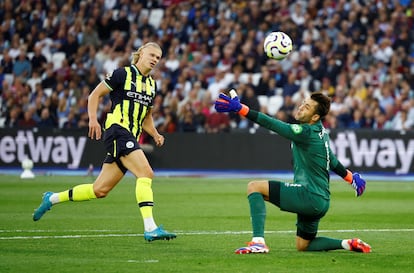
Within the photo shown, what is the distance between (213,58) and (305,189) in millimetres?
20418

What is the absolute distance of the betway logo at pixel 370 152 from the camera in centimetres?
2773

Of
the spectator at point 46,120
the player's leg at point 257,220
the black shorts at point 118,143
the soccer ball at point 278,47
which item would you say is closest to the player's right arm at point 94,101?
the black shorts at point 118,143

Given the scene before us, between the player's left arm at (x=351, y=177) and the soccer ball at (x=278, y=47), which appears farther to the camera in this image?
the soccer ball at (x=278, y=47)

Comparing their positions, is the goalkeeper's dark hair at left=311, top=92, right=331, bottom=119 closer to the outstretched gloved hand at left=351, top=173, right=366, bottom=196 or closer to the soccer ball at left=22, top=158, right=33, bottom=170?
the outstretched gloved hand at left=351, top=173, right=366, bottom=196

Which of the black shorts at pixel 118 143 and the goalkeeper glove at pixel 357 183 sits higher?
the black shorts at pixel 118 143

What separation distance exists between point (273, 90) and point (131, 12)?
265 inches

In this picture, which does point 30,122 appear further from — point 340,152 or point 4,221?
point 4,221

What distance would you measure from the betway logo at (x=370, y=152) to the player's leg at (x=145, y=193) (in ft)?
51.5

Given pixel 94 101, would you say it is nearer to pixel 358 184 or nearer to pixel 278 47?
pixel 358 184

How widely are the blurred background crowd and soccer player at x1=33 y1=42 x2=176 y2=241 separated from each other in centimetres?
1544

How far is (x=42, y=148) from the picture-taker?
1159 inches

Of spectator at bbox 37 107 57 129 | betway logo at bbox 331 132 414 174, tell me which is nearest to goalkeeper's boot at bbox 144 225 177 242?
betway logo at bbox 331 132 414 174

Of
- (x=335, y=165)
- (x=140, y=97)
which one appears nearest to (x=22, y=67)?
(x=140, y=97)

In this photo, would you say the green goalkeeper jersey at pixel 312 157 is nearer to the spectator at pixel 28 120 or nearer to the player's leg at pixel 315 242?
the player's leg at pixel 315 242
